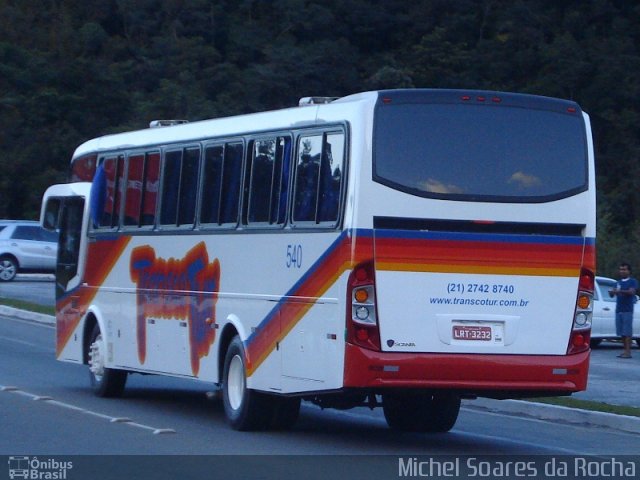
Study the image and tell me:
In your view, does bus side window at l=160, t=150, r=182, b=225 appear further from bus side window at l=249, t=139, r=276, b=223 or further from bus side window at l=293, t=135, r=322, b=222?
bus side window at l=293, t=135, r=322, b=222

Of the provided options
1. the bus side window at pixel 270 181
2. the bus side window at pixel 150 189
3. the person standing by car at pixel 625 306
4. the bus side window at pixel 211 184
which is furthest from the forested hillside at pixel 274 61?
the bus side window at pixel 270 181

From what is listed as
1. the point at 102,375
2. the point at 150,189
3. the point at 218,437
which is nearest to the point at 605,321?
the point at 102,375

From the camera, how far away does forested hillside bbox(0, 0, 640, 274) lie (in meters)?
60.8

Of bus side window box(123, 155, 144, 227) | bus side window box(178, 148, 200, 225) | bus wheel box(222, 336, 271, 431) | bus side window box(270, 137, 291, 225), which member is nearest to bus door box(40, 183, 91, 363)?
bus side window box(123, 155, 144, 227)

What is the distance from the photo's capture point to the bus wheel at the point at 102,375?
1686 centimetres

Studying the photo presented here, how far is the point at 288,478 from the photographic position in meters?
10.4

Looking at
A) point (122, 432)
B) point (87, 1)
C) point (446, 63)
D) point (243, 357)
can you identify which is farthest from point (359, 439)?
point (87, 1)

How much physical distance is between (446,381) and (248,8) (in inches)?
2628

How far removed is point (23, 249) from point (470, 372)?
30.2 meters

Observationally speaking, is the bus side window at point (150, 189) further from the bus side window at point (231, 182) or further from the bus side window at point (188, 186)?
the bus side window at point (231, 182)

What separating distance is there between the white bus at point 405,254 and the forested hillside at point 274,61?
40.9m

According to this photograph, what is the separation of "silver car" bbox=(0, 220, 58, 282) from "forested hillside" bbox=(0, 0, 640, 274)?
1719cm

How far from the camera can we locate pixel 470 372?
38.4ft

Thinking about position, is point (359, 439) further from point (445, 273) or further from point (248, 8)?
point (248, 8)
